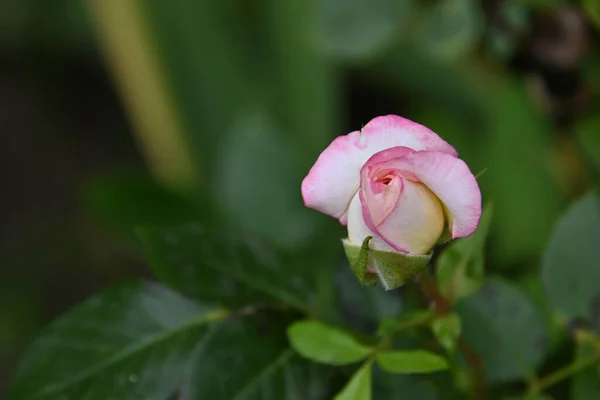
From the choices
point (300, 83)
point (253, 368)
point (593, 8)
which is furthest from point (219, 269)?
point (300, 83)

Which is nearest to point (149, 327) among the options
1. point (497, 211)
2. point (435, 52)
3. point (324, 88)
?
point (435, 52)

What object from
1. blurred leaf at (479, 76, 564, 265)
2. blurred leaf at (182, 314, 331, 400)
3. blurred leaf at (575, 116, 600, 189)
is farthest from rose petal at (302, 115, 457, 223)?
blurred leaf at (479, 76, 564, 265)

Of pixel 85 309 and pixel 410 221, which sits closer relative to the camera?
pixel 410 221

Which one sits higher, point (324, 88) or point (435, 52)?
point (435, 52)

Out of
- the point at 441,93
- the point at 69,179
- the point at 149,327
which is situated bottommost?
the point at 69,179

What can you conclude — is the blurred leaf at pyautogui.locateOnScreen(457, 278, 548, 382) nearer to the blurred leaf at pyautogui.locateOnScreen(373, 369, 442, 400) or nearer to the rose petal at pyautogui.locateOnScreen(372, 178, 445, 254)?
the blurred leaf at pyautogui.locateOnScreen(373, 369, 442, 400)

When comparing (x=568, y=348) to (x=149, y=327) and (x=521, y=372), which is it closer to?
(x=521, y=372)

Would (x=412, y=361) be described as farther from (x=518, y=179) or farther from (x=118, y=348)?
(x=518, y=179)
